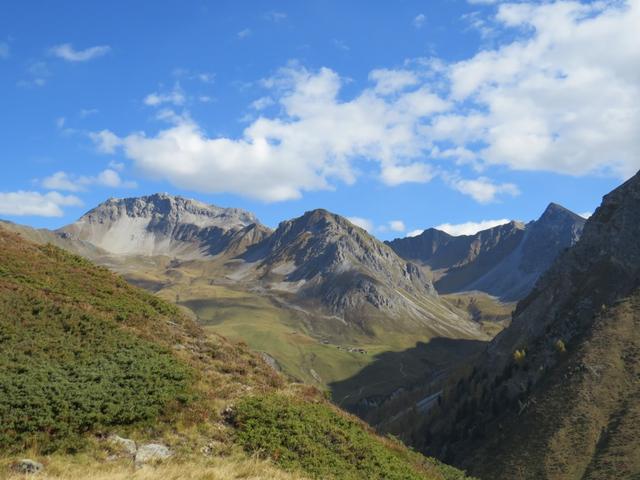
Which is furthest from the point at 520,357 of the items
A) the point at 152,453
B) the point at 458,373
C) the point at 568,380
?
the point at 152,453

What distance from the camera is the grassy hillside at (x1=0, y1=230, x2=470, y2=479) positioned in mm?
21125

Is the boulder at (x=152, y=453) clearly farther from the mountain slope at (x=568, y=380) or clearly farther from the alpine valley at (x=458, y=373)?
the mountain slope at (x=568, y=380)

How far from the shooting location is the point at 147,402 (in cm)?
2461

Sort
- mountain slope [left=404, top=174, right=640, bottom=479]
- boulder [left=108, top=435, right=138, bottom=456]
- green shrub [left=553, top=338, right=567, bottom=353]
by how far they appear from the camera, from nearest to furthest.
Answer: boulder [left=108, top=435, right=138, bottom=456], mountain slope [left=404, top=174, right=640, bottom=479], green shrub [left=553, top=338, right=567, bottom=353]

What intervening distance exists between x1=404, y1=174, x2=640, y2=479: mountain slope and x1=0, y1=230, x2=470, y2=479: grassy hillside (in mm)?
77547

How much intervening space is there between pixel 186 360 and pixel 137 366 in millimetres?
3590

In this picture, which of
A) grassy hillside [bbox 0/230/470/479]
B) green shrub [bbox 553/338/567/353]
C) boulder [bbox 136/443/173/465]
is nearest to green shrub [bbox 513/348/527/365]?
green shrub [bbox 553/338/567/353]

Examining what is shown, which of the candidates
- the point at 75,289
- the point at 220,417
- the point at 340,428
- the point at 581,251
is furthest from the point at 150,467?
the point at 581,251

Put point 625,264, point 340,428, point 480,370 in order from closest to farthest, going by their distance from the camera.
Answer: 1. point 340,428
2. point 625,264
3. point 480,370

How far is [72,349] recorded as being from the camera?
2856 cm

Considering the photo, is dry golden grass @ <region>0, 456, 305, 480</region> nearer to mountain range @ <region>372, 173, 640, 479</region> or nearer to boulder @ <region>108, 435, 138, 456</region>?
boulder @ <region>108, 435, 138, 456</region>

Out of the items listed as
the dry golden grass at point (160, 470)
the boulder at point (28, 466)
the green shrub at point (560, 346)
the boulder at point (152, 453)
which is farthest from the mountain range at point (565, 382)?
the boulder at point (28, 466)

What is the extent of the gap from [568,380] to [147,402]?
11389 centimetres

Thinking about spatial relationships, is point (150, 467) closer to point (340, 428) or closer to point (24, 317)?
point (340, 428)
